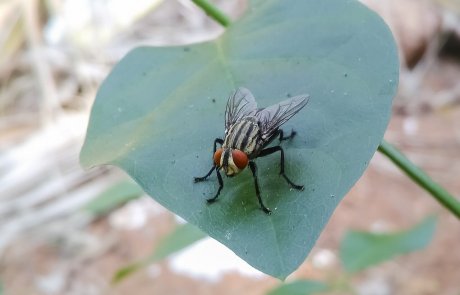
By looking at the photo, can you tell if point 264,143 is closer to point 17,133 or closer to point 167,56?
point 167,56

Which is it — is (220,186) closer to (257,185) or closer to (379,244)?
(257,185)

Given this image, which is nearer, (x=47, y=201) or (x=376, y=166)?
(x=376, y=166)

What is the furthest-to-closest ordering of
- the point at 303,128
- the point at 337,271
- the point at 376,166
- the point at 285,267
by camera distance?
the point at 376,166 < the point at 337,271 < the point at 303,128 < the point at 285,267

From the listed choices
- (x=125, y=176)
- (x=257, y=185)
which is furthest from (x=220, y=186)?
(x=125, y=176)

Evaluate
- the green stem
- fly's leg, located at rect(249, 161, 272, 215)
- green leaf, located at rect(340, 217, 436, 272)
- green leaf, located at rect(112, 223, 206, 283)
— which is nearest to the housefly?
fly's leg, located at rect(249, 161, 272, 215)

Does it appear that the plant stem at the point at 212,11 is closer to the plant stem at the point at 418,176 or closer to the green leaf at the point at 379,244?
the plant stem at the point at 418,176

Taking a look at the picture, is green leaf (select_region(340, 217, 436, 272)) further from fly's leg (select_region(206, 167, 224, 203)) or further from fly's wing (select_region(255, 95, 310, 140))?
fly's leg (select_region(206, 167, 224, 203))

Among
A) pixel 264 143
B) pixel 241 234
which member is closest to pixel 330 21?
pixel 264 143
